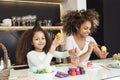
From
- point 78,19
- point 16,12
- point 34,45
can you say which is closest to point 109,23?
point 78,19

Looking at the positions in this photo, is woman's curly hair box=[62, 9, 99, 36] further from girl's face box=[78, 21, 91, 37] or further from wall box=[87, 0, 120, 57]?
wall box=[87, 0, 120, 57]

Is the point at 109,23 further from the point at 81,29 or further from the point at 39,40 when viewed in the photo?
the point at 39,40

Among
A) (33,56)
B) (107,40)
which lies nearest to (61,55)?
(33,56)

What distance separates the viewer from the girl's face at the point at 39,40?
2.07m

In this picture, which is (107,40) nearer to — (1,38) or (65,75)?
(1,38)

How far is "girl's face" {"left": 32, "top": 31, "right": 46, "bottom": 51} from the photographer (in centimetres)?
207

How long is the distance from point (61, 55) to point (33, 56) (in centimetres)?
41

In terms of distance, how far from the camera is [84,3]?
371cm

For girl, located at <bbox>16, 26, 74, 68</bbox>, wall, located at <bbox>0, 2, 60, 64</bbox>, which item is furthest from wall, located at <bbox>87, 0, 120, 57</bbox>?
girl, located at <bbox>16, 26, 74, 68</bbox>

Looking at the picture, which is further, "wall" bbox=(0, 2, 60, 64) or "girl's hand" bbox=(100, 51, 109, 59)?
"wall" bbox=(0, 2, 60, 64)

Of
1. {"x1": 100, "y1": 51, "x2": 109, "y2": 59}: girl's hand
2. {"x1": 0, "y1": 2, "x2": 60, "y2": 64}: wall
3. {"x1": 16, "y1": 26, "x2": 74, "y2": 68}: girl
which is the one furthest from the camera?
{"x1": 0, "y1": 2, "x2": 60, "y2": 64}: wall

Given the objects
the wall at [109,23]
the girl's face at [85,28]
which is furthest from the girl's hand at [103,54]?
the wall at [109,23]

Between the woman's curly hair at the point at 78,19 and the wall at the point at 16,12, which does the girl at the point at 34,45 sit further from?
the wall at the point at 16,12

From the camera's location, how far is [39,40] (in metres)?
2.09
